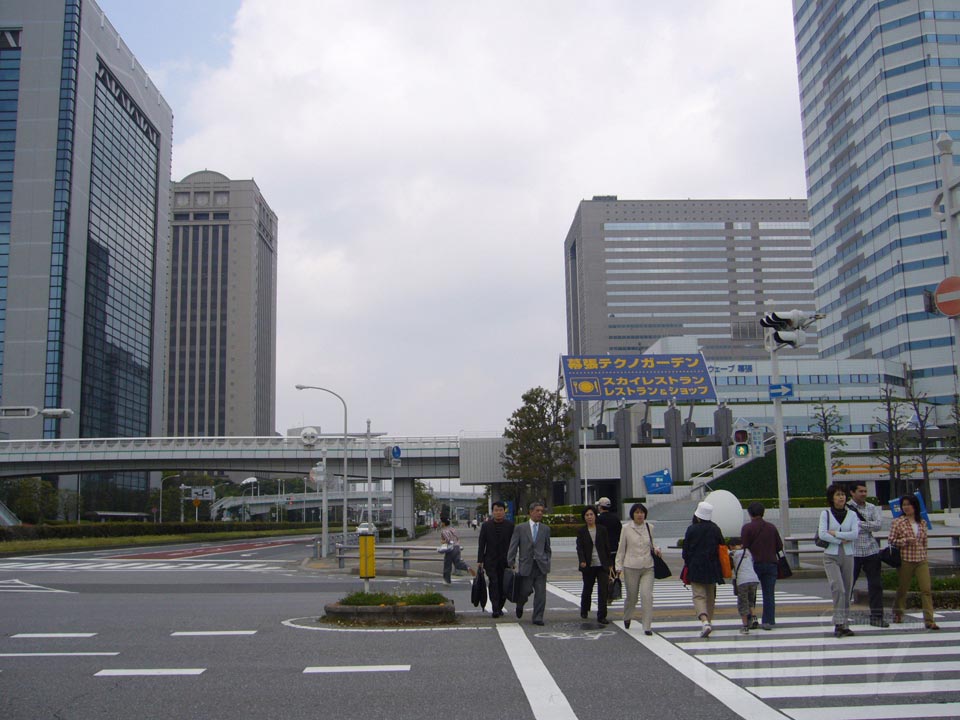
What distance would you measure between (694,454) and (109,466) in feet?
139

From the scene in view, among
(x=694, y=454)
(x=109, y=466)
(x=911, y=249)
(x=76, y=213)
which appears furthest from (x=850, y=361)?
(x=76, y=213)

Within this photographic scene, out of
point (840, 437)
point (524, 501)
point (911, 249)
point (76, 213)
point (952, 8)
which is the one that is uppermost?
point (952, 8)

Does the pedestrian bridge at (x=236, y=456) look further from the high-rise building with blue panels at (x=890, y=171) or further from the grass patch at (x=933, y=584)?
the high-rise building with blue panels at (x=890, y=171)

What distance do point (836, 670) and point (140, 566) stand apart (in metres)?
26.6

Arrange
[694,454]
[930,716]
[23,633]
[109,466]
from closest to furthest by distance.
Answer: [930,716] → [23,633] → [694,454] → [109,466]

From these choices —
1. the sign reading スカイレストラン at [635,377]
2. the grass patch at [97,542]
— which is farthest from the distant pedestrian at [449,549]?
the sign reading スカイレストラン at [635,377]

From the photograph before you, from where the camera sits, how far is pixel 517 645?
10031 millimetres

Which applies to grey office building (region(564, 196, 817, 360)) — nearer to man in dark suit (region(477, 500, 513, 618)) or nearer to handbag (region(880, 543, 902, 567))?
man in dark suit (region(477, 500, 513, 618))

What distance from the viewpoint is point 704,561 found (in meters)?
10.5

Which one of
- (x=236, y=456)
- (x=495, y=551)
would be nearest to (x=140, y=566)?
(x=495, y=551)

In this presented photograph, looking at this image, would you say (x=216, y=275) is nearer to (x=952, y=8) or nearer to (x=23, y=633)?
(x=952, y=8)

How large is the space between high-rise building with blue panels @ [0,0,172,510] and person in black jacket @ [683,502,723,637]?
3842 inches

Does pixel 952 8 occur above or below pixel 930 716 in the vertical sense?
above

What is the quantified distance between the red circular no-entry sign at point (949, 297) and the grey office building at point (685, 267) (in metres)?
161
